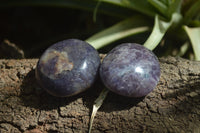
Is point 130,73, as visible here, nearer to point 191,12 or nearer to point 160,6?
point 160,6

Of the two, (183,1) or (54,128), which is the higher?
(183,1)

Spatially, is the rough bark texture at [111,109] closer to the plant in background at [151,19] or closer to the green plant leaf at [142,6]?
the plant in background at [151,19]

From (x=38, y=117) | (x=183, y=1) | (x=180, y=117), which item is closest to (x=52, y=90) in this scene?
(x=38, y=117)

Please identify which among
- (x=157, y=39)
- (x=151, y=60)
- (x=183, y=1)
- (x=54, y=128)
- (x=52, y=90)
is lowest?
(x=54, y=128)

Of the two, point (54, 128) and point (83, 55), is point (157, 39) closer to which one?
point (83, 55)

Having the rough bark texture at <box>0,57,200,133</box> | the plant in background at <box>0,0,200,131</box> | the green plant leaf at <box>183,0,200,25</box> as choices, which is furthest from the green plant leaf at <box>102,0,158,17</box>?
the rough bark texture at <box>0,57,200,133</box>

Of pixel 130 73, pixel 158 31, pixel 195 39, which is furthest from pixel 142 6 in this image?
pixel 130 73
